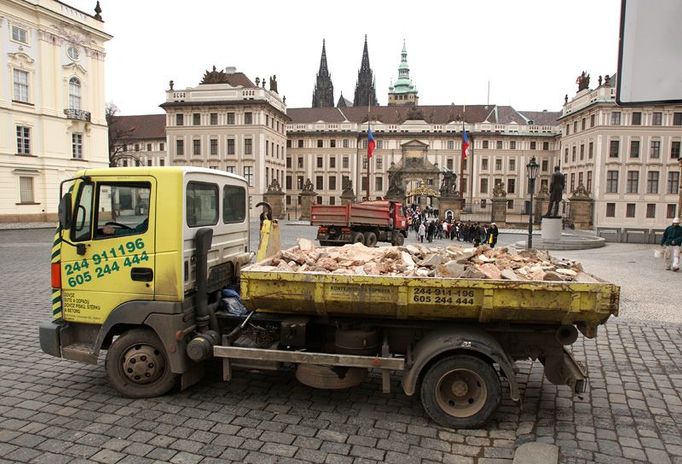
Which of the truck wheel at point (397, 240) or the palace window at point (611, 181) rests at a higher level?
the palace window at point (611, 181)

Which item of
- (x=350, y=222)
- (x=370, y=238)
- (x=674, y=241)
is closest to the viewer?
(x=674, y=241)

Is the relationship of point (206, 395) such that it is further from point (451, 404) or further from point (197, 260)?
point (451, 404)

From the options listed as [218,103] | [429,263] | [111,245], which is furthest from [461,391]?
[218,103]

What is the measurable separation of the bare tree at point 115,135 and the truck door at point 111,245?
205 ft

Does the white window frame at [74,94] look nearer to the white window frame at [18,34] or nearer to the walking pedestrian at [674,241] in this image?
the white window frame at [18,34]

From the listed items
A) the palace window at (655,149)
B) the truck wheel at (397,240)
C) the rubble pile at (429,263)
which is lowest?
the truck wheel at (397,240)

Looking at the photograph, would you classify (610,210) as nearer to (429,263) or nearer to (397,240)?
(397,240)

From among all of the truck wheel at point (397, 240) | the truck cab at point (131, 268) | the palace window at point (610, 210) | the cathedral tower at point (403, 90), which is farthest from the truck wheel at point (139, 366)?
the cathedral tower at point (403, 90)

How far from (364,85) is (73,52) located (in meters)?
80.7

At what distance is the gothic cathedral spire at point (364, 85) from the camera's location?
111m

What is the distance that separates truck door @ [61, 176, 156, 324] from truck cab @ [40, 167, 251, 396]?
0.01 m

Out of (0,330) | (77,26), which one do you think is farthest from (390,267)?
(77,26)

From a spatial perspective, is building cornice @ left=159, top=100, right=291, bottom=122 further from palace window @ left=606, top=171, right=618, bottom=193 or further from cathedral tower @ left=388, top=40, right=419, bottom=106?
cathedral tower @ left=388, top=40, right=419, bottom=106

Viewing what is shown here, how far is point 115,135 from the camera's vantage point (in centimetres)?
7456
